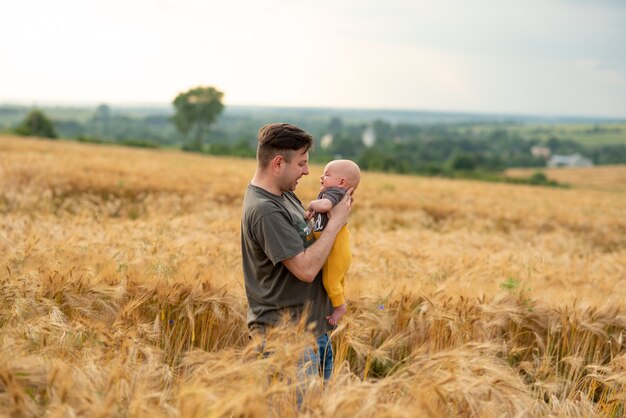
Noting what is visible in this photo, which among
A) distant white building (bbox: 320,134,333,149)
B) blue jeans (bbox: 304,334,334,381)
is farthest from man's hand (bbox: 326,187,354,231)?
distant white building (bbox: 320,134,333,149)

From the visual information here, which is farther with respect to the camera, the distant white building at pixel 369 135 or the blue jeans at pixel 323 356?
the distant white building at pixel 369 135

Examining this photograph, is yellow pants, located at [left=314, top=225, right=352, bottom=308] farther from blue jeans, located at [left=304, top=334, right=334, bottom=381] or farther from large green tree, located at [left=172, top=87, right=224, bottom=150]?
large green tree, located at [left=172, top=87, right=224, bottom=150]

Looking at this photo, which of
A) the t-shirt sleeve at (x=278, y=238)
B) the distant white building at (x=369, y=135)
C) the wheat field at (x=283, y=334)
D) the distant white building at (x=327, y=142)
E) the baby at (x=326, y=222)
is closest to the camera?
the wheat field at (x=283, y=334)

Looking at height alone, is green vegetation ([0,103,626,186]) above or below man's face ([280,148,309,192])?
below

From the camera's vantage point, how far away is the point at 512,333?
508cm

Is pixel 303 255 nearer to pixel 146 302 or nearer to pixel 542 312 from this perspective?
pixel 146 302

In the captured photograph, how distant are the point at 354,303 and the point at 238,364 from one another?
7.35 ft

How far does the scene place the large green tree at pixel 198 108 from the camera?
102 m

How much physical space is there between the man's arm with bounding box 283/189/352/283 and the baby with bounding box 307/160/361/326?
3.7 inches

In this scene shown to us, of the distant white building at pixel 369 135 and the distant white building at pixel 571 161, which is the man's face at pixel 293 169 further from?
the distant white building at pixel 369 135

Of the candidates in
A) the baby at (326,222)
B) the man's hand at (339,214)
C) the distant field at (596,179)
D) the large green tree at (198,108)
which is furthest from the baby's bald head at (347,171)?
the large green tree at (198,108)

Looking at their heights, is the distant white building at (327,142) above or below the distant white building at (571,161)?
above

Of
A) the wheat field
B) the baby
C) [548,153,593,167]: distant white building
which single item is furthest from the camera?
[548,153,593,167]: distant white building

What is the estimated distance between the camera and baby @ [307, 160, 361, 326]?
3434 mm
